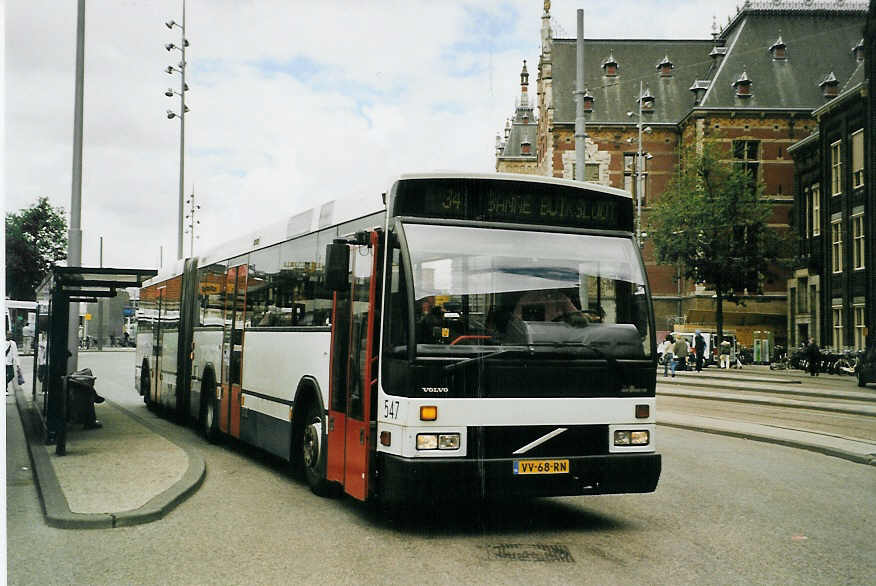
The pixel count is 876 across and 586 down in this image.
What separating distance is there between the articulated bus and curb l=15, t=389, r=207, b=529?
1.45 metres

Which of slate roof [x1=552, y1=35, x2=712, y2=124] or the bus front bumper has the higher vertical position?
slate roof [x1=552, y1=35, x2=712, y2=124]

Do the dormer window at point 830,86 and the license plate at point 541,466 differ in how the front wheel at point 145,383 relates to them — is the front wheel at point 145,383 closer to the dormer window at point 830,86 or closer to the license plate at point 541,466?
the license plate at point 541,466

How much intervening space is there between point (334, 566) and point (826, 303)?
41297 mm

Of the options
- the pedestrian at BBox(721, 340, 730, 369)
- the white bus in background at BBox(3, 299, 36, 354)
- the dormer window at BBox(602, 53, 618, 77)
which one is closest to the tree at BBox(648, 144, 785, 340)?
the pedestrian at BBox(721, 340, 730, 369)

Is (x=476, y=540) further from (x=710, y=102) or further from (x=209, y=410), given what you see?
(x=710, y=102)

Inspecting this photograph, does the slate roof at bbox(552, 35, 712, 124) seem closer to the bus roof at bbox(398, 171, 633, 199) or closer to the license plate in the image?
the bus roof at bbox(398, 171, 633, 199)

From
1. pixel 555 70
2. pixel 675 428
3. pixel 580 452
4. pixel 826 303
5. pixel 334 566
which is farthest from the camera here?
pixel 555 70

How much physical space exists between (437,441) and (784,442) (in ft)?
A: 29.1

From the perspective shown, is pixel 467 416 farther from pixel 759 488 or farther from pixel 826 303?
pixel 826 303

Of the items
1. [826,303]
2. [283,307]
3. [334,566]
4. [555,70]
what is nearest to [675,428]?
[283,307]

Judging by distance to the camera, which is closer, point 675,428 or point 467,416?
point 467,416

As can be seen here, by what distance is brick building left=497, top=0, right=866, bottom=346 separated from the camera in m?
58.1

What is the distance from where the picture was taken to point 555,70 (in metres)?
64.5

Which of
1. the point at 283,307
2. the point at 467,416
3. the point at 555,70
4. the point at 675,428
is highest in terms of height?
the point at 555,70
